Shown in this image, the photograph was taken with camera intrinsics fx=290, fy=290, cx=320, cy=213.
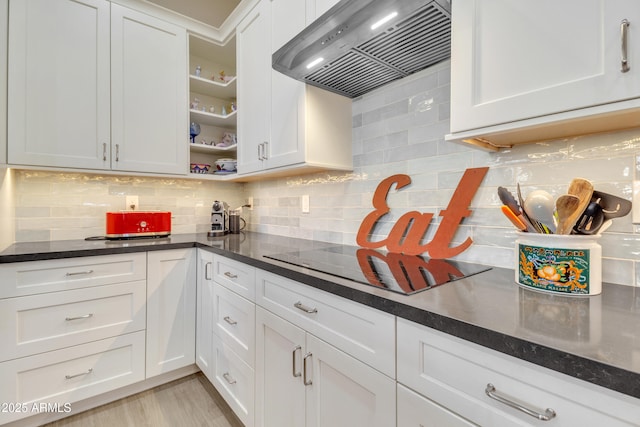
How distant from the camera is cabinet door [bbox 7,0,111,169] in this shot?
5.40 feet

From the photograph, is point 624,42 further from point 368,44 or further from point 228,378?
point 228,378

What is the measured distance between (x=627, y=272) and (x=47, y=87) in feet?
9.22

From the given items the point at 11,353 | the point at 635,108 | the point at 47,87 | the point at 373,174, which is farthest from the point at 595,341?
the point at 47,87

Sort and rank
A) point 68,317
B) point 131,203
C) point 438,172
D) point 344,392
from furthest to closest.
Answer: point 131,203 → point 68,317 → point 438,172 → point 344,392

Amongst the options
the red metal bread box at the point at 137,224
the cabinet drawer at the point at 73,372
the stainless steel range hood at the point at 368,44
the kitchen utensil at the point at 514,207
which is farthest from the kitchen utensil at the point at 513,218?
the red metal bread box at the point at 137,224

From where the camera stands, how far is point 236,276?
4.79 ft

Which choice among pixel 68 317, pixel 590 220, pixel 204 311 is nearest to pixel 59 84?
pixel 68 317

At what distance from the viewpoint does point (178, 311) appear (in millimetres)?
1881

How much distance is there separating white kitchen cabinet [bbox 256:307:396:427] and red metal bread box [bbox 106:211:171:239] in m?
1.26

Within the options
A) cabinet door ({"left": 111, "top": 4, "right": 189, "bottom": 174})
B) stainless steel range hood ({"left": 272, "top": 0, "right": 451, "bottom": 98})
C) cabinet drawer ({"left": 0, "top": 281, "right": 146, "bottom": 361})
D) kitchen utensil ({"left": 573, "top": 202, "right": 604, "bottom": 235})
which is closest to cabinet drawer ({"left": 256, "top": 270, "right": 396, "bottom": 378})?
kitchen utensil ({"left": 573, "top": 202, "right": 604, "bottom": 235})

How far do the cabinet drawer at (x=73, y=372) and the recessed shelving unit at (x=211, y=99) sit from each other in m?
1.25

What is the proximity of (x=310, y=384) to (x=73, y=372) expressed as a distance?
146 cm

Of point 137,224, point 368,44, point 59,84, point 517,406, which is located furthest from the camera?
point 137,224

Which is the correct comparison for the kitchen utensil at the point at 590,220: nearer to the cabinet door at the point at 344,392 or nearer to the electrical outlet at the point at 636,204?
the electrical outlet at the point at 636,204
